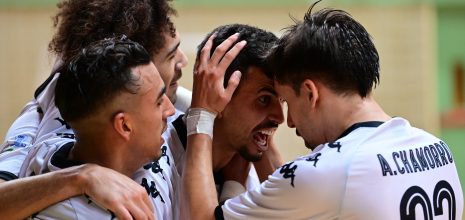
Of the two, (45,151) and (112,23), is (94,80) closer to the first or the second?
(45,151)

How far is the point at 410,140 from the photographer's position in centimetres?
296

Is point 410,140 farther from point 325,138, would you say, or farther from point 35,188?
point 35,188

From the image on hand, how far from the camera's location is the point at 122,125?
2.81m

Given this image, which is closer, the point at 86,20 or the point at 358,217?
the point at 358,217

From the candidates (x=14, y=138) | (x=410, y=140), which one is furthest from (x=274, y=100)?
(x=14, y=138)

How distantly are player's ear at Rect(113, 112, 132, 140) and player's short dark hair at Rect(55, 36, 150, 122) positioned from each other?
0.06 m

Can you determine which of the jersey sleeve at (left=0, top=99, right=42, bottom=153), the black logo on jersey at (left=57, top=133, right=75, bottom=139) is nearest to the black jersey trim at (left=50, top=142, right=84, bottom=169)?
the black logo on jersey at (left=57, top=133, right=75, bottom=139)

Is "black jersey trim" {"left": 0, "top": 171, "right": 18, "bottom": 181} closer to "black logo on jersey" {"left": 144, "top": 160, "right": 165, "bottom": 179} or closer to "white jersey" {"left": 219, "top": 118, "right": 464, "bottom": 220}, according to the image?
"black logo on jersey" {"left": 144, "top": 160, "right": 165, "bottom": 179}

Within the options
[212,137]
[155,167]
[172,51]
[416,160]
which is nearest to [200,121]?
[212,137]

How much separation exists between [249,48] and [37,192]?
1124 millimetres

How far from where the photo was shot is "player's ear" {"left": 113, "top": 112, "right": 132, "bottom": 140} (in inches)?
→ 110

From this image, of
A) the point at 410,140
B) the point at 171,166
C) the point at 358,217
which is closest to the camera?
the point at 358,217

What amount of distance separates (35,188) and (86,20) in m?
0.94

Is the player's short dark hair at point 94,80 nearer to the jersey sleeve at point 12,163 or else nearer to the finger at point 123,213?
the finger at point 123,213
